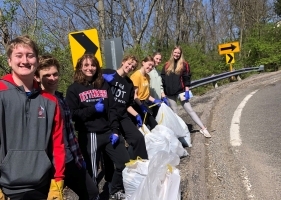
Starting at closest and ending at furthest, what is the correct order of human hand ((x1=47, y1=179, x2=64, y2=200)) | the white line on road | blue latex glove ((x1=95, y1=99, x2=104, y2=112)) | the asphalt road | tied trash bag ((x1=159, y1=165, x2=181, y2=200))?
human hand ((x1=47, y1=179, x2=64, y2=200)), tied trash bag ((x1=159, y1=165, x2=181, y2=200)), blue latex glove ((x1=95, y1=99, x2=104, y2=112)), the asphalt road, the white line on road

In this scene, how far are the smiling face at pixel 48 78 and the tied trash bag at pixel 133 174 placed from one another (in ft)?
3.79

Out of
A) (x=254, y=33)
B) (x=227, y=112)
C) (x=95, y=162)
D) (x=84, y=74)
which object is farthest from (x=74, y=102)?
(x=254, y=33)

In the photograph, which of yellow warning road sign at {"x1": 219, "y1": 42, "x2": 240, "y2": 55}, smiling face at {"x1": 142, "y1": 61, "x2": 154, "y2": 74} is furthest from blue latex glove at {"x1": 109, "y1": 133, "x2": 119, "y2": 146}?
yellow warning road sign at {"x1": 219, "y1": 42, "x2": 240, "y2": 55}

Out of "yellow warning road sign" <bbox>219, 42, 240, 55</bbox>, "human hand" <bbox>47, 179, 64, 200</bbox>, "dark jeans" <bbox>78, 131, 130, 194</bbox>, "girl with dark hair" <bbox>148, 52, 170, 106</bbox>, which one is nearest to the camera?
"human hand" <bbox>47, 179, 64, 200</bbox>

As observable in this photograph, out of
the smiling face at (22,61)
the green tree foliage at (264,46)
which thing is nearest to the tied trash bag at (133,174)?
the smiling face at (22,61)

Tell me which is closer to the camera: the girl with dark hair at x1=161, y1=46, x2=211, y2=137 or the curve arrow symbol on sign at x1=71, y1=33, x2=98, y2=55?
the curve arrow symbol on sign at x1=71, y1=33, x2=98, y2=55

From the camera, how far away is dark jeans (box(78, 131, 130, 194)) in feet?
12.8

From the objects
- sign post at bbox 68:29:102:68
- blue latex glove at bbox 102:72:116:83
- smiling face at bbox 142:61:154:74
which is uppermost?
sign post at bbox 68:29:102:68

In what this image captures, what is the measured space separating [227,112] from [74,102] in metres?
5.51

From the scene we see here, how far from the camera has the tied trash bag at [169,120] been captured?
219 inches

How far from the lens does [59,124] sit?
2.50 metres

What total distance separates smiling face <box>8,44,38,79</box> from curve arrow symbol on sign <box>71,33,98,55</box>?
3.21 meters

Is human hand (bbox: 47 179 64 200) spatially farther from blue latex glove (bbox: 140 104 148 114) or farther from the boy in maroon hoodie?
blue latex glove (bbox: 140 104 148 114)

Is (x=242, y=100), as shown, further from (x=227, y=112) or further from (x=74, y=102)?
(x=74, y=102)
